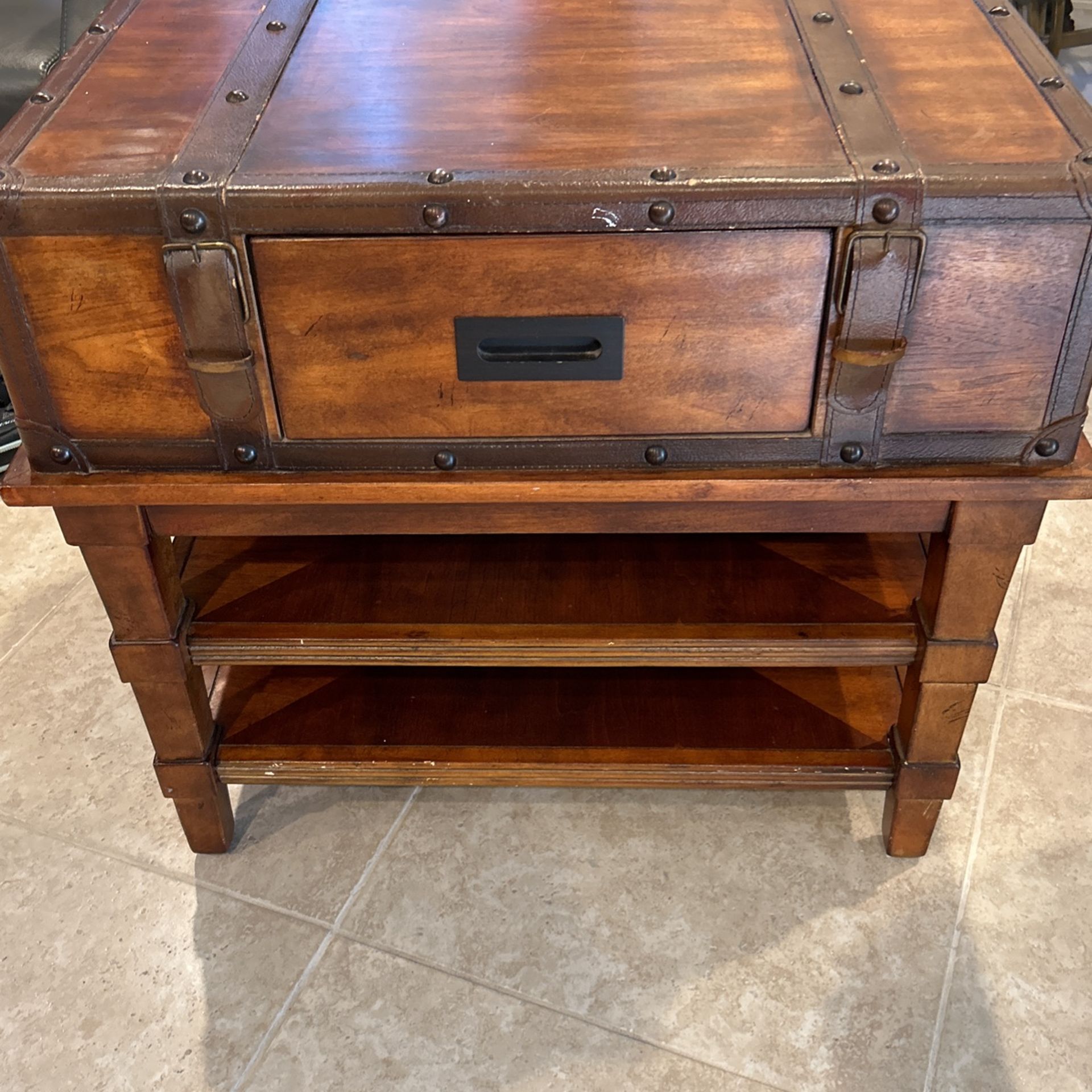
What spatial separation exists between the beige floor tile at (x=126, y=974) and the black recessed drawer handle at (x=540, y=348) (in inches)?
30.2

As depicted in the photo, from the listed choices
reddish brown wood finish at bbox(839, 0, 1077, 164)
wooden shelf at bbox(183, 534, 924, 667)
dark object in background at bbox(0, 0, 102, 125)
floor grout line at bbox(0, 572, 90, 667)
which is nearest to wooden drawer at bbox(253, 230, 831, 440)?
reddish brown wood finish at bbox(839, 0, 1077, 164)

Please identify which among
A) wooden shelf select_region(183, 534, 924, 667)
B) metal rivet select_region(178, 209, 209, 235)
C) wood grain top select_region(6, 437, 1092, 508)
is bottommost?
wooden shelf select_region(183, 534, 924, 667)

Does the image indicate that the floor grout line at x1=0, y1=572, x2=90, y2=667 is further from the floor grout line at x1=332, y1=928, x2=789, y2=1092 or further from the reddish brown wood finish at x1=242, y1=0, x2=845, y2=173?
the reddish brown wood finish at x1=242, y1=0, x2=845, y2=173

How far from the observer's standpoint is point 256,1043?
4.41 feet

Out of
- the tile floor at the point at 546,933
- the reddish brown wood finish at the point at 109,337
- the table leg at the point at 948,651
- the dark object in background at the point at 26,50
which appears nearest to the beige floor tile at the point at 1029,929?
the tile floor at the point at 546,933

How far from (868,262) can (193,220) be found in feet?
1.95

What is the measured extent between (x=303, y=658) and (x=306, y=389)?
1.20 feet

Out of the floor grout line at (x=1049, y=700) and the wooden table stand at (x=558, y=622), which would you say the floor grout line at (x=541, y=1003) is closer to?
the wooden table stand at (x=558, y=622)

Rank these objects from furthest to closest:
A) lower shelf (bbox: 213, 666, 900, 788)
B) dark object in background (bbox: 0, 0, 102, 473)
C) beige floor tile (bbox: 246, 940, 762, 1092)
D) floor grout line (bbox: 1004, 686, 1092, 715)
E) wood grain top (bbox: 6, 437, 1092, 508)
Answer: dark object in background (bbox: 0, 0, 102, 473)
floor grout line (bbox: 1004, 686, 1092, 715)
lower shelf (bbox: 213, 666, 900, 788)
beige floor tile (bbox: 246, 940, 762, 1092)
wood grain top (bbox: 6, 437, 1092, 508)

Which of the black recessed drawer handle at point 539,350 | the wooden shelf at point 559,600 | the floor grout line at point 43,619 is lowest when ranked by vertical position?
the floor grout line at point 43,619

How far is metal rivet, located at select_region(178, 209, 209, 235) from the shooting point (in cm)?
104

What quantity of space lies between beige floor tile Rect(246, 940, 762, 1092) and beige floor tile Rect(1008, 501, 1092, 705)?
2.63ft

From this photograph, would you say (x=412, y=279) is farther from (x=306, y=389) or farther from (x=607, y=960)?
(x=607, y=960)

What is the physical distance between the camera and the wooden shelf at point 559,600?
1.34 meters
